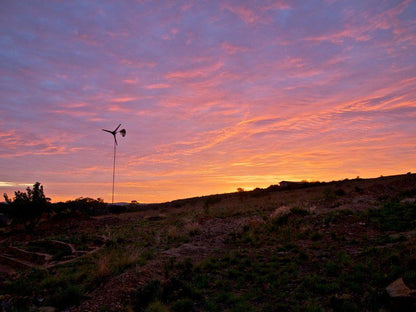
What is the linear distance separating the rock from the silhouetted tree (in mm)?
29184

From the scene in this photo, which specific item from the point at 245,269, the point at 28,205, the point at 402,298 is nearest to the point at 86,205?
the point at 28,205

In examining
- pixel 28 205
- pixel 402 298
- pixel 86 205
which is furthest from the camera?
pixel 86 205

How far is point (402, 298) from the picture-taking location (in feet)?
20.8

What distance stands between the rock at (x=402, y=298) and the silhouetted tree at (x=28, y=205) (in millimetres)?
29184

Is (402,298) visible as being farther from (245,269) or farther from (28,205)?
(28,205)

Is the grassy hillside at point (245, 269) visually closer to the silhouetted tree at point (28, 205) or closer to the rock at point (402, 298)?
the rock at point (402, 298)

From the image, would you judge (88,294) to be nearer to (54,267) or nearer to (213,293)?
(213,293)

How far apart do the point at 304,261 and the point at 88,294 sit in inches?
268

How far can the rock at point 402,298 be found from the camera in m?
6.22

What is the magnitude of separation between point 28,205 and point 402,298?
97.3 feet

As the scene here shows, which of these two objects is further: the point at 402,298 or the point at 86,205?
the point at 86,205

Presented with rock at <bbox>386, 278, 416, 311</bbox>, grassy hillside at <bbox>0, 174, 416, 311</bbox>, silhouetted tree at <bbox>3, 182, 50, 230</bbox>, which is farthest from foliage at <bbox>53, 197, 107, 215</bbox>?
rock at <bbox>386, 278, 416, 311</bbox>

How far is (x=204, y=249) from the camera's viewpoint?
1371 cm

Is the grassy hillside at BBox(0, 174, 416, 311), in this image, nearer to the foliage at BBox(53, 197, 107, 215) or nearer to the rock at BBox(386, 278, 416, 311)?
the rock at BBox(386, 278, 416, 311)
